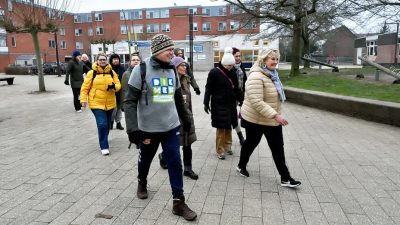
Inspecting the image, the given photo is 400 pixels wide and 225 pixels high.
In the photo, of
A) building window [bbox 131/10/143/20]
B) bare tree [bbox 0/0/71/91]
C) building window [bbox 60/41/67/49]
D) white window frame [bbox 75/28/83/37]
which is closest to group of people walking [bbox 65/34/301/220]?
bare tree [bbox 0/0/71/91]

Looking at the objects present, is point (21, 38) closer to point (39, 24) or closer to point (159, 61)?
point (39, 24)

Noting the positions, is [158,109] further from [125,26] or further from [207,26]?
[207,26]

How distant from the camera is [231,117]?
591cm

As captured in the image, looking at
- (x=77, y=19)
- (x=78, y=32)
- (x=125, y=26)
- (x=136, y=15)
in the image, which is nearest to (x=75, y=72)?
(x=125, y=26)

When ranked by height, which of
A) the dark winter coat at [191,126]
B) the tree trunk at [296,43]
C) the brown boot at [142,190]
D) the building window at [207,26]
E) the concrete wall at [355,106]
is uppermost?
the building window at [207,26]

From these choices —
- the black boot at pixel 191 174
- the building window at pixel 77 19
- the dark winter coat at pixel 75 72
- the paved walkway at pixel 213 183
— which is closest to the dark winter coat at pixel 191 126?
the black boot at pixel 191 174

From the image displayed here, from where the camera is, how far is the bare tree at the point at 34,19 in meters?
17.0

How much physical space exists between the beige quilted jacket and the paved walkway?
0.90 m

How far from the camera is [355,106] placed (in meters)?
9.60

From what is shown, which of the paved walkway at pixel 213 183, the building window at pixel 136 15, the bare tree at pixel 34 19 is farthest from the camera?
the building window at pixel 136 15

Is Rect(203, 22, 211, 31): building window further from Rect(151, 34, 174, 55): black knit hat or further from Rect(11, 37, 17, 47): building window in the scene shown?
Rect(151, 34, 174, 55): black knit hat

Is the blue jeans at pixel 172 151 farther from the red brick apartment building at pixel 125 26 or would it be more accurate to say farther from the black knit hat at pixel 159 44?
the red brick apartment building at pixel 125 26

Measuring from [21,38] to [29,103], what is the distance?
51599 millimetres

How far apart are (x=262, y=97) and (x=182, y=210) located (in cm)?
167
